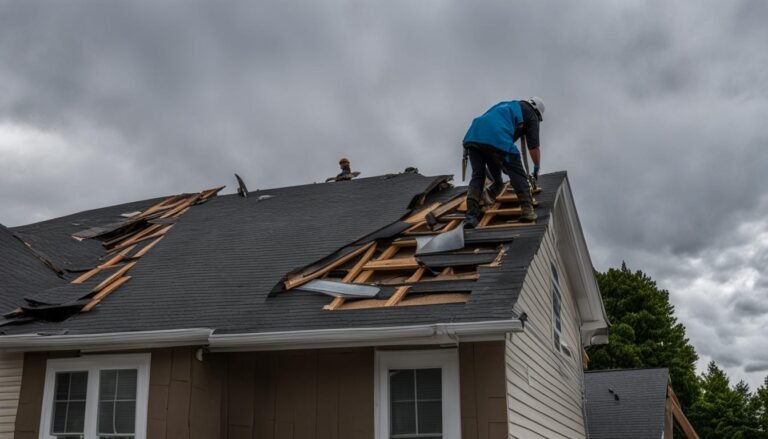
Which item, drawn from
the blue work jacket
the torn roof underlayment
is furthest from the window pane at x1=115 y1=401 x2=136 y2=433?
the blue work jacket

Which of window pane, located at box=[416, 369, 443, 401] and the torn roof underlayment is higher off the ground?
the torn roof underlayment

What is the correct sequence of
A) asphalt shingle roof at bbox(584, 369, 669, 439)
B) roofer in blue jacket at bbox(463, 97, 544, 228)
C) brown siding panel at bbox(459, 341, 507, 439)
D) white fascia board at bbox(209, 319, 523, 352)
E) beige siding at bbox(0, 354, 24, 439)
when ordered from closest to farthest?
white fascia board at bbox(209, 319, 523, 352)
brown siding panel at bbox(459, 341, 507, 439)
beige siding at bbox(0, 354, 24, 439)
roofer in blue jacket at bbox(463, 97, 544, 228)
asphalt shingle roof at bbox(584, 369, 669, 439)

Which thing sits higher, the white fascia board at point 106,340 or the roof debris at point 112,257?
the roof debris at point 112,257

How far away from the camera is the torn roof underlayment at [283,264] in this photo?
6.42 meters

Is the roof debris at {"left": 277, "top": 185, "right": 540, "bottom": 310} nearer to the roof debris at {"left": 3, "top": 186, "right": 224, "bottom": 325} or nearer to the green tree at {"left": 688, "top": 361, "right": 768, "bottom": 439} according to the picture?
the roof debris at {"left": 3, "top": 186, "right": 224, "bottom": 325}

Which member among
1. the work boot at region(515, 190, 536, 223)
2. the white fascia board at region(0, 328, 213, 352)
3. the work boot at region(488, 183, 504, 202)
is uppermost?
the work boot at region(488, 183, 504, 202)

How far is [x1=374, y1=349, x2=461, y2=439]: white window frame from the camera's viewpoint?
6.00 meters

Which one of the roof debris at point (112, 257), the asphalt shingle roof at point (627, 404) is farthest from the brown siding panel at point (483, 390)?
the asphalt shingle roof at point (627, 404)

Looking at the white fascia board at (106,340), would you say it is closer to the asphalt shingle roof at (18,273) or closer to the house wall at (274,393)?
the house wall at (274,393)

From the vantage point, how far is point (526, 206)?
26.6ft

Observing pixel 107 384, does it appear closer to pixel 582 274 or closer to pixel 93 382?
pixel 93 382

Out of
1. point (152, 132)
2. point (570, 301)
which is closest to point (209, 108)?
point (152, 132)

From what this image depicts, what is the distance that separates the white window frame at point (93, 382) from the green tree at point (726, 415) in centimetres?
3022

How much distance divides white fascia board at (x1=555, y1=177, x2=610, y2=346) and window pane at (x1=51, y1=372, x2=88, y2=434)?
6.02 m
